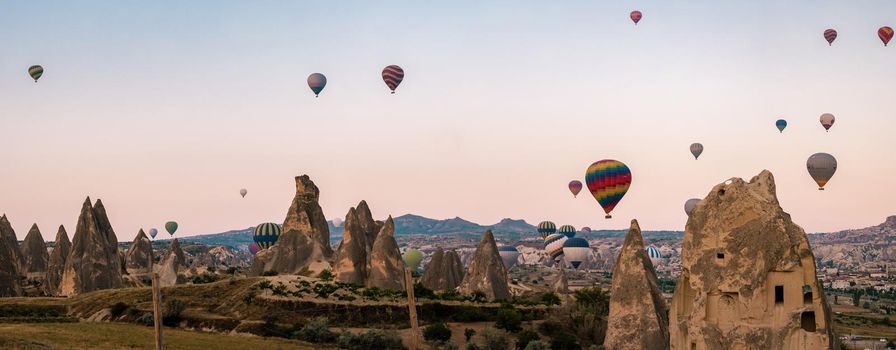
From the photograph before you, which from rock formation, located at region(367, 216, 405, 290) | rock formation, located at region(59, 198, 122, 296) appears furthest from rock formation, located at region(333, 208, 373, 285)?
rock formation, located at region(59, 198, 122, 296)

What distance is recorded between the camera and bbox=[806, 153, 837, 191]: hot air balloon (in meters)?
81.7

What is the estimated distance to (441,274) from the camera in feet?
263

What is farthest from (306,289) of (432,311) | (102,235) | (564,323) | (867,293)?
(867,293)

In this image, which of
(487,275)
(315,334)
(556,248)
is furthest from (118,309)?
(556,248)

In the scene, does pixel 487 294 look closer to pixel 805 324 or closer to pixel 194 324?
pixel 194 324

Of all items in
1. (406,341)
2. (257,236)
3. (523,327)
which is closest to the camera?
(406,341)

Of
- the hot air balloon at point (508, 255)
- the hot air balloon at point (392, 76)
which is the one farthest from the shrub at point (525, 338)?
the hot air balloon at point (508, 255)

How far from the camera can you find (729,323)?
27.4 metres

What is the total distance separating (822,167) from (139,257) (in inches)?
2558

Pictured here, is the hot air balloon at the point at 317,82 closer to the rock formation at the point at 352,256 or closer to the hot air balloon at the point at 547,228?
the rock formation at the point at 352,256

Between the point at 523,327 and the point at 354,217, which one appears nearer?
the point at 523,327

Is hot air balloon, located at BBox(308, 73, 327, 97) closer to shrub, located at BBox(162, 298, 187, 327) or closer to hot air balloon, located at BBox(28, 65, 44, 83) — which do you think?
hot air balloon, located at BBox(28, 65, 44, 83)

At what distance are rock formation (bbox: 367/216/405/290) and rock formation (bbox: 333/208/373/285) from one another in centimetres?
124

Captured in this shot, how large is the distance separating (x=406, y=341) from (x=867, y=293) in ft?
490
